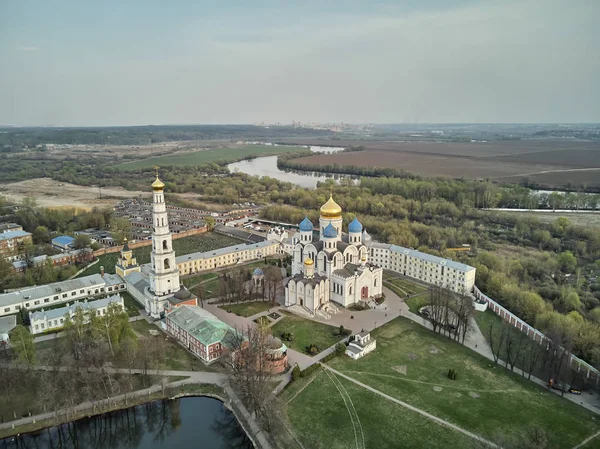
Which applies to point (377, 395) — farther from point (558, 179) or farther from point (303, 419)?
point (558, 179)

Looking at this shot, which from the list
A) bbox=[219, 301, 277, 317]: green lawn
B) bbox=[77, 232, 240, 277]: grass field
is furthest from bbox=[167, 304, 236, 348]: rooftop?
bbox=[77, 232, 240, 277]: grass field

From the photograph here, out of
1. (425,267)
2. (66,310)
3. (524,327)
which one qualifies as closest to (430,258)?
(425,267)

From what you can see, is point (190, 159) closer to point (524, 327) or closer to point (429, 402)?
point (524, 327)

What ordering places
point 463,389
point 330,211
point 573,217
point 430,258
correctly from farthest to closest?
point 573,217
point 430,258
point 330,211
point 463,389

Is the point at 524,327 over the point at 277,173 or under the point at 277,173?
under

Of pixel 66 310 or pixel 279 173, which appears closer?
pixel 66 310

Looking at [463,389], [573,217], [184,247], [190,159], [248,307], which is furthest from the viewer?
[190,159]
